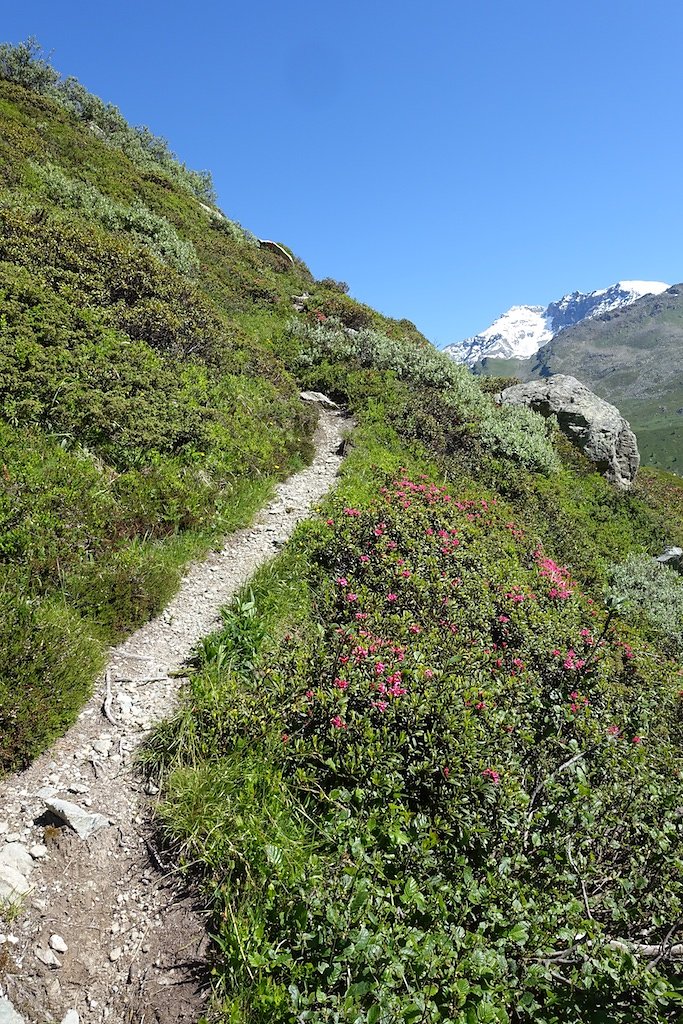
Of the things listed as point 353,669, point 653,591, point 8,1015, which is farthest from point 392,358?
point 8,1015

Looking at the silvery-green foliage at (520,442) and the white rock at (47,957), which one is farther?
the silvery-green foliage at (520,442)

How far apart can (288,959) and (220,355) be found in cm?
1502

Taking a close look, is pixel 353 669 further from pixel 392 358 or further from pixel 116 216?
pixel 116 216

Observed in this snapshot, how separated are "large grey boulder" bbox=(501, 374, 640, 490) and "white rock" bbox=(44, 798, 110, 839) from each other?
21.1 meters

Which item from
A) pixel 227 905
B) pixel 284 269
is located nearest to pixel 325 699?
pixel 227 905

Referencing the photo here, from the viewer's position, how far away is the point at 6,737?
533 centimetres

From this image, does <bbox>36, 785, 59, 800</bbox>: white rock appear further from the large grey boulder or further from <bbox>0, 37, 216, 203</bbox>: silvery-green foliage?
<bbox>0, 37, 216, 203</bbox>: silvery-green foliage

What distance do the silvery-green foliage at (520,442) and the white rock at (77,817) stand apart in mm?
15865

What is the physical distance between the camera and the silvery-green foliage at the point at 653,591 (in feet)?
41.9

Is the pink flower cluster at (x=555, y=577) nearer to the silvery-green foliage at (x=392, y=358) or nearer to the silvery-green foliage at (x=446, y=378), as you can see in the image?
the silvery-green foliage at (x=446, y=378)

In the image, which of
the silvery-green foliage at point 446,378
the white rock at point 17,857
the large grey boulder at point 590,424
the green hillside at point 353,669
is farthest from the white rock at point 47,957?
the large grey boulder at point 590,424

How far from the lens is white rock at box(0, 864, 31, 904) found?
171 inches

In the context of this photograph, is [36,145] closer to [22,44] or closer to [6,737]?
[22,44]

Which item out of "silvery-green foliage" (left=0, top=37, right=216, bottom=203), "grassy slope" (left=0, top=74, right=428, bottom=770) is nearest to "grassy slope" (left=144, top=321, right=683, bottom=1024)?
"grassy slope" (left=0, top=74, right=428, bottom=770)
